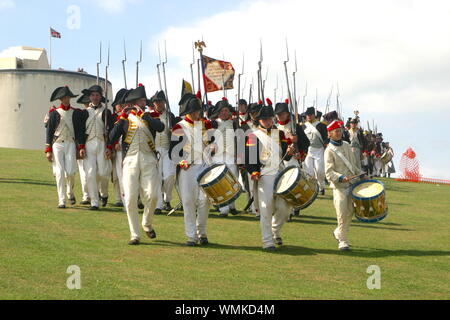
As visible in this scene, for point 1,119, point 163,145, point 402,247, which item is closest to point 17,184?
point 163,145

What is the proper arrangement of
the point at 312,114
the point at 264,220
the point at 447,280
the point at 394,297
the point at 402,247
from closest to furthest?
the point at 394,297 → the point at 447,280 → the point at 264,220 → the point at 402,247 → the point at 312,114

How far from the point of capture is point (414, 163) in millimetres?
34219

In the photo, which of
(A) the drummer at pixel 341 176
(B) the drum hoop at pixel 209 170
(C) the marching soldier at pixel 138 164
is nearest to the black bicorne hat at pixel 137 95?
(C) the marching soldier at pixel 138 164

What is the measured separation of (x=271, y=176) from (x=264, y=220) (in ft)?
2.18

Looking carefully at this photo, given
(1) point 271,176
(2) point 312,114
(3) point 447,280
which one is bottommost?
(3) point 447,280

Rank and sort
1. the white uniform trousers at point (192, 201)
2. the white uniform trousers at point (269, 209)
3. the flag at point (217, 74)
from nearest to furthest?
the white uniform trousers at point (269, 209), the white uniform trousers at point (192, 201), the flag at point (217, 74)

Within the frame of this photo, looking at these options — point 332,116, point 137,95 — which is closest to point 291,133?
point 137,95

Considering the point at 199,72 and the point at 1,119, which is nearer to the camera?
the point at 199,72

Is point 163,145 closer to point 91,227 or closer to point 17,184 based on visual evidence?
point 91,227

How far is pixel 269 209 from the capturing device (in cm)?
1026

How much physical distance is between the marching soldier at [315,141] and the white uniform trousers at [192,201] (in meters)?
6.94

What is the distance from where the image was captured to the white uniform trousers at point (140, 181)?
404 inches

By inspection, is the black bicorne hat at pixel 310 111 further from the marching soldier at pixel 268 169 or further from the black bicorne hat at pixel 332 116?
the marching soldier at pixel 268 169

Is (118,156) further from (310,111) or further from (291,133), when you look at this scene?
(310,111)
